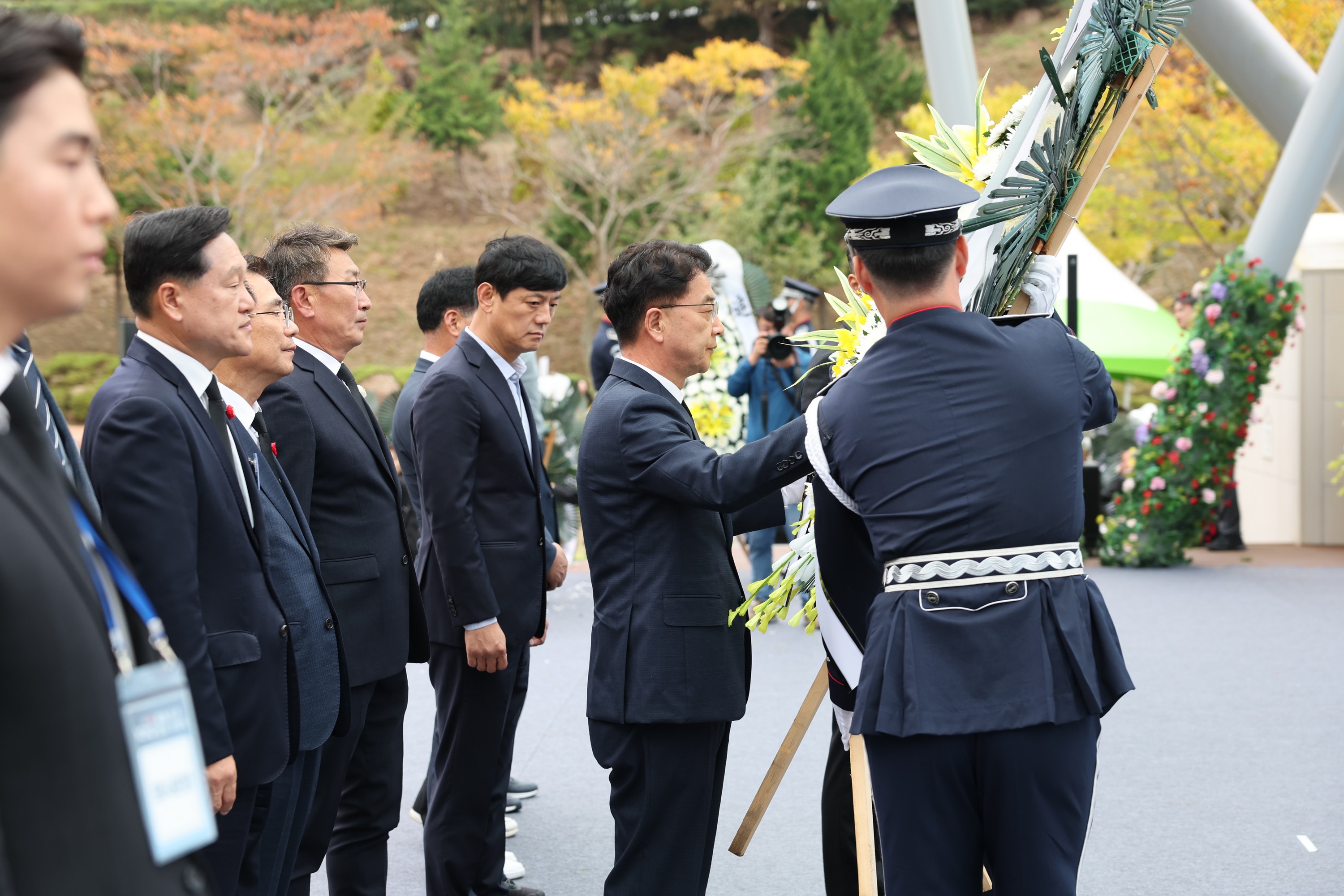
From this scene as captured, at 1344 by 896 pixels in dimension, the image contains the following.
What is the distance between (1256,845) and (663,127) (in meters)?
21.6

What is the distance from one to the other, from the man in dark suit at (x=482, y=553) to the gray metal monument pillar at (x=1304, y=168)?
6151 millimetres

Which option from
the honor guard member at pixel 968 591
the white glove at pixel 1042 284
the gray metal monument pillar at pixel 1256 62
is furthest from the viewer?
the gray metal monument pillar at pixel 1256 62

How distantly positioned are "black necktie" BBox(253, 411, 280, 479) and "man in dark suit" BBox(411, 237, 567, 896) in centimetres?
59

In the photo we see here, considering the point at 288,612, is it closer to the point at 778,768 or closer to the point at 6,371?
the point at 778,768

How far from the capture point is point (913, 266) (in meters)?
1.91

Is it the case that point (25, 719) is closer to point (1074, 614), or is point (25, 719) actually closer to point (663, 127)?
point (1074, 614)

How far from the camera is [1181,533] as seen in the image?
8.04 metres

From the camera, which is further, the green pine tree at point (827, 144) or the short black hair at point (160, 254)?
the green pine tree at point (827, 144)

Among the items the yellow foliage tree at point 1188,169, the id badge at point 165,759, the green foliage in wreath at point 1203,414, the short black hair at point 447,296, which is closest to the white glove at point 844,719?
the id badge at point 165,759

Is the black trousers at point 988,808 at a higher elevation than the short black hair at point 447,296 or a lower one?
lower

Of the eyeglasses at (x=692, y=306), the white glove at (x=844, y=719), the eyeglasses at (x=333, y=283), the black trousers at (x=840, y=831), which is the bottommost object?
the black trousers at (x=840, y=831)

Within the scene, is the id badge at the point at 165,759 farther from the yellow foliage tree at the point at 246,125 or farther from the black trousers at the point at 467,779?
the yellow foliage tree at the point at 246,125

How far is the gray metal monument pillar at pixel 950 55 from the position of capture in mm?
6363

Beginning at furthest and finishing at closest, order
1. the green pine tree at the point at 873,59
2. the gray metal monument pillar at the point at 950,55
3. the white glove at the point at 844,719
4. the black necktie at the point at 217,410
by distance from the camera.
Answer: the green pine tree at the point at 873,59 < the gray metal monument pillar at the point at 950,55 < the white glove at the point at 844,719 < the black necktie at the point at 217,410
